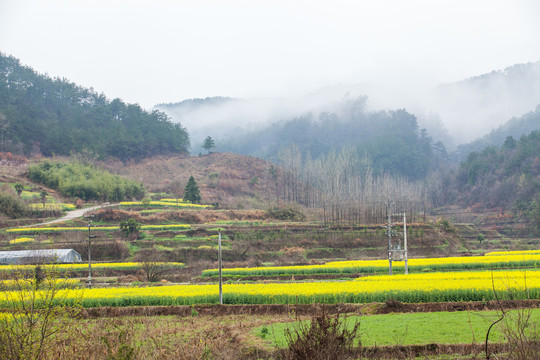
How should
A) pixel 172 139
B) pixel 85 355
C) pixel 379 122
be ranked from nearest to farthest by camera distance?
pixel 85 355 < pixel 172 139 < pixel 379 122

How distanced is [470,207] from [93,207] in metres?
59.8

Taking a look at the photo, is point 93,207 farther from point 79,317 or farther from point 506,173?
point 506,173

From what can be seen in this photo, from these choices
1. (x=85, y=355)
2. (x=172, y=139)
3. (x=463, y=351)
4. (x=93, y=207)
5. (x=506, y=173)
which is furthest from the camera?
(x=172, y=139)

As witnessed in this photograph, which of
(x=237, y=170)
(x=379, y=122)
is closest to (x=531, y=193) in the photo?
(x=237, y=170)

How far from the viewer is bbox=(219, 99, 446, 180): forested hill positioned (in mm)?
124250

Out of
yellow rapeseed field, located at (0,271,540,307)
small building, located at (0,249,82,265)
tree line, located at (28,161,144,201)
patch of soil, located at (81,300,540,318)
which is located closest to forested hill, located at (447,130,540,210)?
yellow rapeseed field, located at (0,271,540,307)

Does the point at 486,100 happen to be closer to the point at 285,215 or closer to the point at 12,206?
the point at 285,215

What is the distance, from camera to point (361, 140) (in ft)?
467

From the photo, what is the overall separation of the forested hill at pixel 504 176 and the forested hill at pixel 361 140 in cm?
3046

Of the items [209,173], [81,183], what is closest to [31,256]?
[81,183]

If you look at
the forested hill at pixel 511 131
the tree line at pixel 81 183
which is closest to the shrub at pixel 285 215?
the tree line at pixel 81 183

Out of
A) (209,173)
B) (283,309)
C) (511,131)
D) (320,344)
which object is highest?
(511,131)

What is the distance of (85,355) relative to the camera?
31.0 feet

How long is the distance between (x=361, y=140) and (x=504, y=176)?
66446 mm
